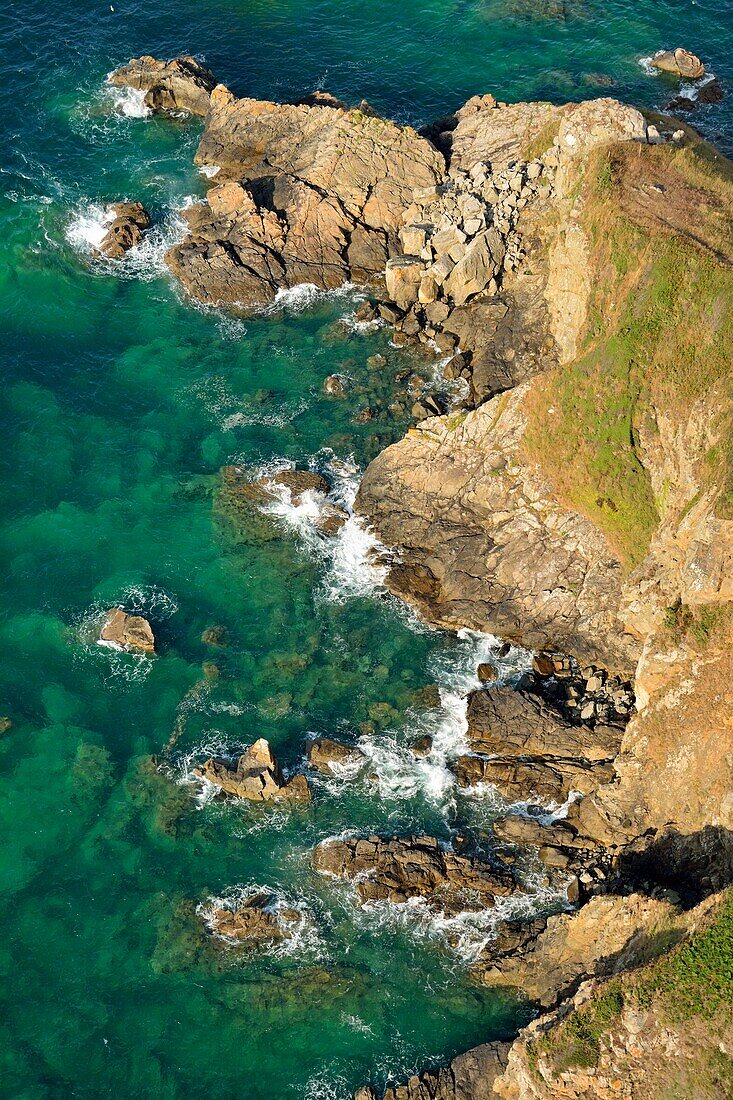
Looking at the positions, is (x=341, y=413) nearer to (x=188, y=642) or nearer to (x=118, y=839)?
(x=188, y=642)

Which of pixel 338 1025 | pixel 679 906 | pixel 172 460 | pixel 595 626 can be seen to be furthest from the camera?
pixel 172 460

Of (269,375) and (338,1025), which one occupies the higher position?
(269,375)

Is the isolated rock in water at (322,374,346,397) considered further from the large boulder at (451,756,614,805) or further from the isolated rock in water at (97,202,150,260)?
the large boulder at (451,756,614,805)

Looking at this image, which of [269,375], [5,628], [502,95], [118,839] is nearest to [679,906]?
[118,839]

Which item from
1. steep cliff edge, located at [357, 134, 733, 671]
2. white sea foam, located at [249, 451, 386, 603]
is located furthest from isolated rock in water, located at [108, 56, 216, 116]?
white sea foam, located at [249, 451, 386, 603]

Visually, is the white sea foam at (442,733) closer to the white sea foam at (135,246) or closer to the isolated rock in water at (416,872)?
the isolated rock in water at (416,872)

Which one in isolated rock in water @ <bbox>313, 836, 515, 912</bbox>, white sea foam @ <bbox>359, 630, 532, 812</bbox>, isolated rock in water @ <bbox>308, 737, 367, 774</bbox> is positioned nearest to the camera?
isolated rock in water @ <bbox>313, 836, 515, 912</bbox>
